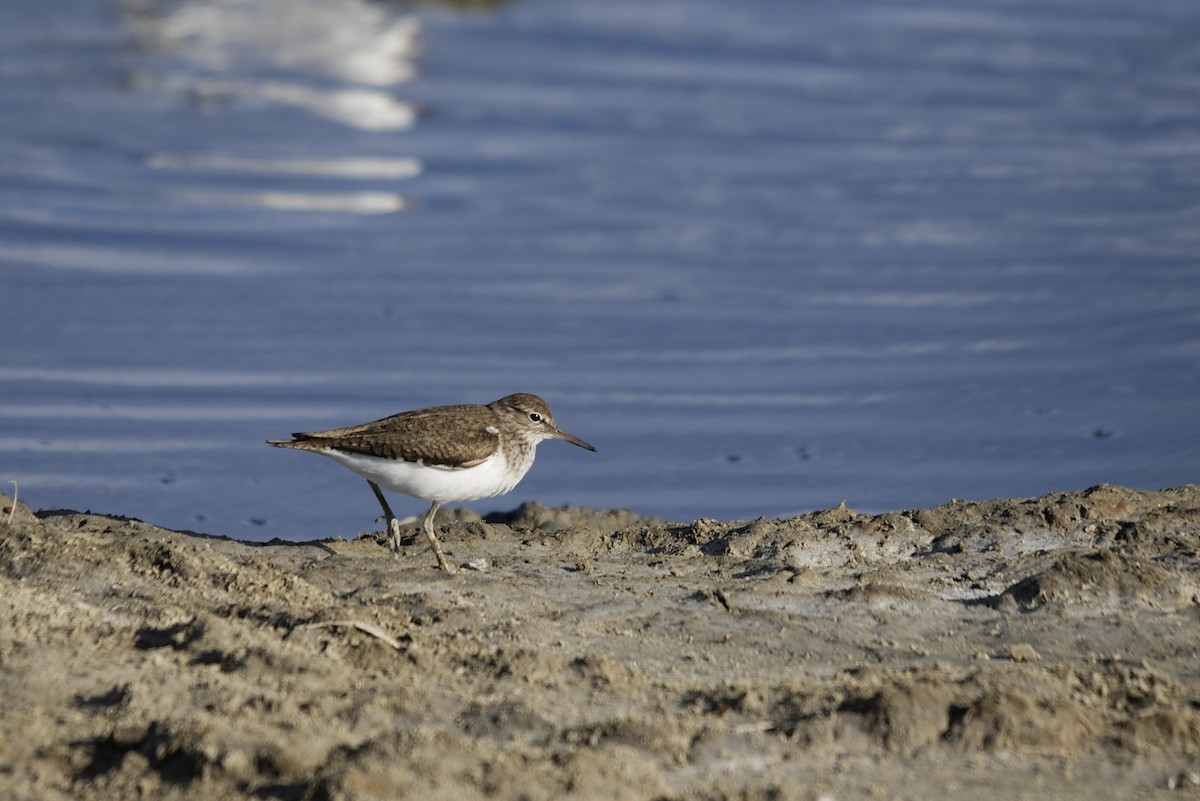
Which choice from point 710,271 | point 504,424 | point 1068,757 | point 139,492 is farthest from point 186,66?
point 1068,757

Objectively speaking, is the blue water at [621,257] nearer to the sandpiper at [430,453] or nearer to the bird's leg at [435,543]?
the sandpiper at [430,453]

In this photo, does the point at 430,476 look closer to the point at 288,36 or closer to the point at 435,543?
the point at 435,543

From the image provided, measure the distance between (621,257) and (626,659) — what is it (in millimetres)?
6725

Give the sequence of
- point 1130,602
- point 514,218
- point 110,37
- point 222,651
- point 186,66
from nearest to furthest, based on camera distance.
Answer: point 222,651 → point 1130,602 → point 514,218 → point 186,66 → point 110,37

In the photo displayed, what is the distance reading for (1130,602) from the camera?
6.04m

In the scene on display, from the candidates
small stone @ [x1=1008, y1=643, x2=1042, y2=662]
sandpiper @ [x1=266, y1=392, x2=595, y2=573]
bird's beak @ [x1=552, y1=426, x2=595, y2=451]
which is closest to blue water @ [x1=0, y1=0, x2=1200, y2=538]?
bird's beak @ [x1=552, y1=426, x2=595, y2=451]

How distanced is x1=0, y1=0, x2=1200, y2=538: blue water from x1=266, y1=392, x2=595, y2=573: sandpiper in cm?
109

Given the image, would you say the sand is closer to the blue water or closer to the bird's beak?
the bird's beak

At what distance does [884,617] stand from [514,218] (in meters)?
7.36

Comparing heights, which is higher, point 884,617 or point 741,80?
point 741,80

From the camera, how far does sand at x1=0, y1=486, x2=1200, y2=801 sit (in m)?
4.61

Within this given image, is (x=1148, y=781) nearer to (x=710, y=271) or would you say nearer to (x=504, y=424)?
(x=504, y=424)

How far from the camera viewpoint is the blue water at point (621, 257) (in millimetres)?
8891

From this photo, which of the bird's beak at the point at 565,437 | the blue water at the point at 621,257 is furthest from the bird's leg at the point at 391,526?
the bird's beak at the point at 565,437
